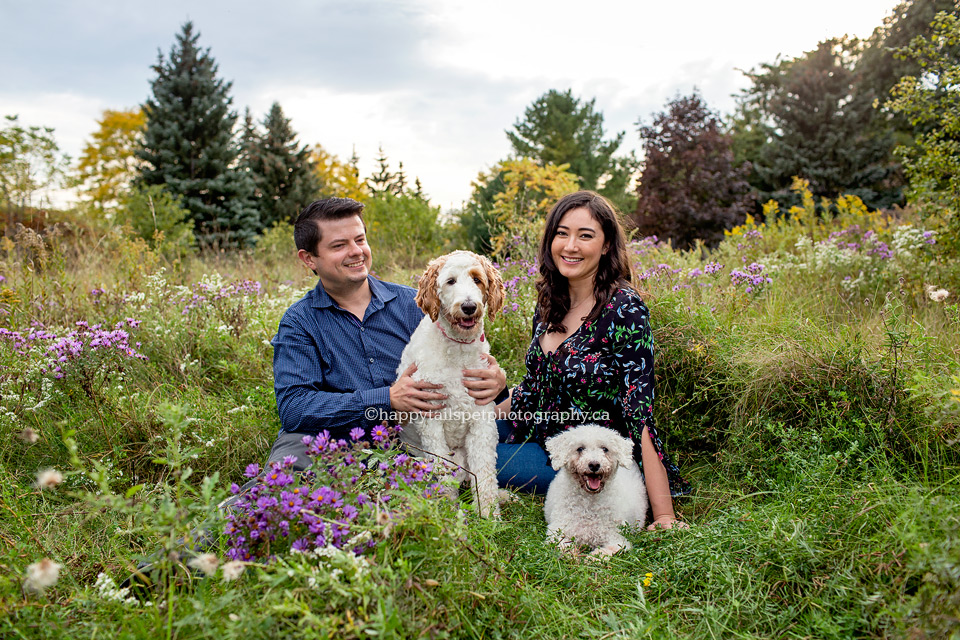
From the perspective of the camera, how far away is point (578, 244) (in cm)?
338

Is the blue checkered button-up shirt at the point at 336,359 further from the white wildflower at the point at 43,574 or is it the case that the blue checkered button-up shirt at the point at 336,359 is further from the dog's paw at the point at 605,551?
the white wildflower at the point at 43,574

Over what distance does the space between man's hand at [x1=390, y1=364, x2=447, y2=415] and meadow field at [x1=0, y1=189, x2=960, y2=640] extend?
19.4 inches

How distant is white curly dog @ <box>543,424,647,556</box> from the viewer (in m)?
2.80

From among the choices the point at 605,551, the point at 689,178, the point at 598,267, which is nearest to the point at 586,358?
the point at 598,267

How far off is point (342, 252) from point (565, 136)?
2550cm

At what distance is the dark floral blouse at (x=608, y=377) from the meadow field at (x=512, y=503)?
0.56m

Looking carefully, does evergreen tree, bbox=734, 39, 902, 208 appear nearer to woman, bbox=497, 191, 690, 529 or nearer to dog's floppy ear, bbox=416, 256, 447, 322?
woman, bbox=497, 191, 690, 529

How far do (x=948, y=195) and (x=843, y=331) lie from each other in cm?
214

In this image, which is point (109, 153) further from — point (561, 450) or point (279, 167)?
point (561, 450)

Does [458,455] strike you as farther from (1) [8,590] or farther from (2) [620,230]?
(1) [8,590]

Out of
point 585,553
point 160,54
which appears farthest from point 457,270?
point 160,54

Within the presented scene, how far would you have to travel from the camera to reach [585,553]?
284cm

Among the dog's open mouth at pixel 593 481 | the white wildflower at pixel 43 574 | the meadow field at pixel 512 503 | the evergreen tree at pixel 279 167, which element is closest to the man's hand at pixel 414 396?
the meadow field at pixel 512 503

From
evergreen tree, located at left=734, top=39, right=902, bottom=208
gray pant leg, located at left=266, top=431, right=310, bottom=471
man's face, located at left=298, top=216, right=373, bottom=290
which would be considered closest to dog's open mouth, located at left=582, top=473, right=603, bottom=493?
gray pant leg, located at left=266, top=431, right=310, bottom=471
